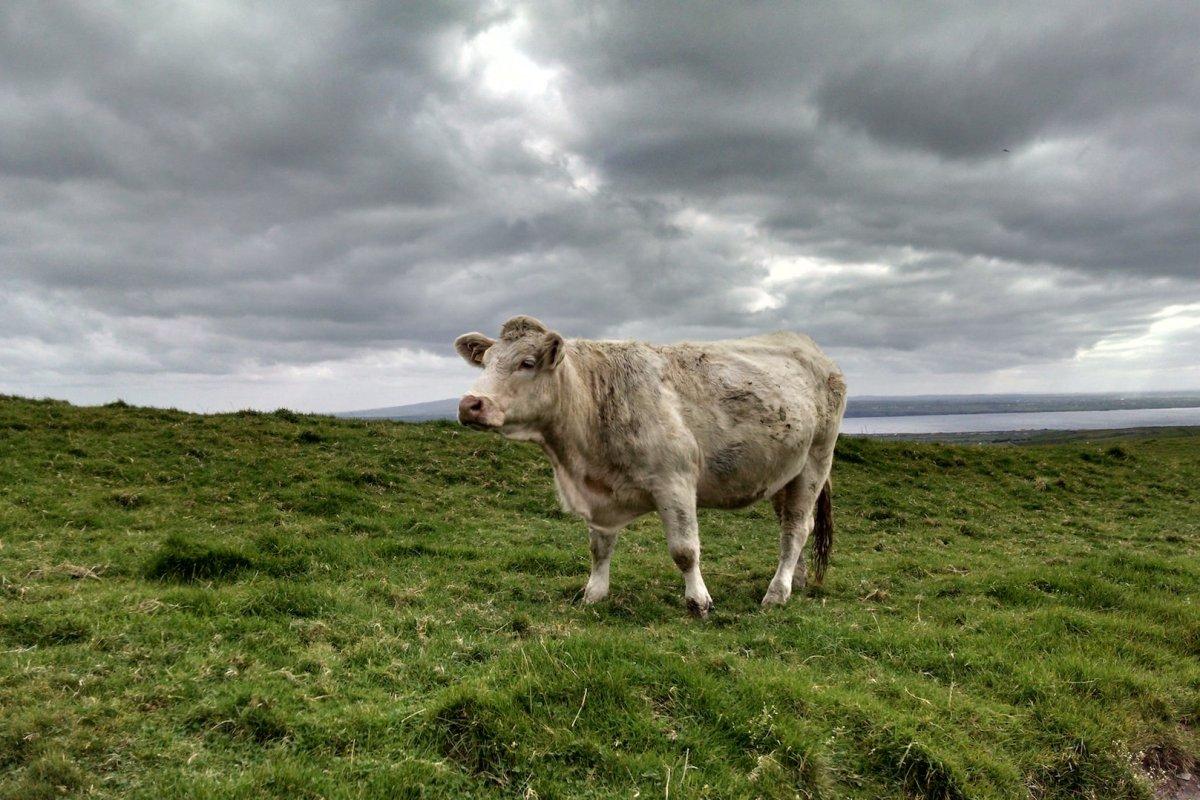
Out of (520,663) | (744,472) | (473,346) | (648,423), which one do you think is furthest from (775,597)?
(473,346)

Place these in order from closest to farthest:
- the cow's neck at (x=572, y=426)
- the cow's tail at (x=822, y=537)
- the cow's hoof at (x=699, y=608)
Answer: the cow's neck at (x=572, y=426)
the cow's hoof at (x=699, y=608)
the cow's tail at (x=822, y=537)

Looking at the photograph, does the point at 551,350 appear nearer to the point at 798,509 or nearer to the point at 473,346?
the point at 473,346

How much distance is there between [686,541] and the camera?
25.5ft

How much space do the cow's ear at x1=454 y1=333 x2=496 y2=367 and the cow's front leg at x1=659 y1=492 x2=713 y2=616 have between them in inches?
109

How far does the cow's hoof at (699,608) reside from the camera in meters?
7.80

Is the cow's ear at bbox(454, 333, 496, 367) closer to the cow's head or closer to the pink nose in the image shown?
the cow's head

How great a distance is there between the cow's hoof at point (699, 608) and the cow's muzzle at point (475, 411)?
3205 mm

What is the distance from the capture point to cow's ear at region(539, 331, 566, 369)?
727cm

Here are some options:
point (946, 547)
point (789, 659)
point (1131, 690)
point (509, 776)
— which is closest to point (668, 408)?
point (789, 659)

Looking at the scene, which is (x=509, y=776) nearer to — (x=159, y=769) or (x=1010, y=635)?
(x=159, y=769)

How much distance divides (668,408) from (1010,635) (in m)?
4.49

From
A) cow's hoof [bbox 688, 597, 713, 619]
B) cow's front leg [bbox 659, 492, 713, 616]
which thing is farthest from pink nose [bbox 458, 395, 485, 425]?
cow's hoof [bbox 688, 597, 713, 619]

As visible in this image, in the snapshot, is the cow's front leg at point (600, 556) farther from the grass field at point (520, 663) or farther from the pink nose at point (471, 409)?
the pink nose at point (471, 409)

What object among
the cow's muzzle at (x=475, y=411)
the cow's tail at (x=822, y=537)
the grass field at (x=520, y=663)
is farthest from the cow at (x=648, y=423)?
the grass field at (x=520, y=663)
